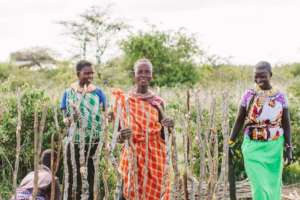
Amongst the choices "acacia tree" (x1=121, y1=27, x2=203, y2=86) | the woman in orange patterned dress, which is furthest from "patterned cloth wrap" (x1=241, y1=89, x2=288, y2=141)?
"acacia tree" (x1=121, y1=27, x2=203, y2=86)

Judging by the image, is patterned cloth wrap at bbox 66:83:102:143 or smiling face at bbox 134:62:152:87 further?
patterned cloth wrap at bbox 66:83:102:143

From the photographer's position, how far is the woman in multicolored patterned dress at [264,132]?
4.90 meters

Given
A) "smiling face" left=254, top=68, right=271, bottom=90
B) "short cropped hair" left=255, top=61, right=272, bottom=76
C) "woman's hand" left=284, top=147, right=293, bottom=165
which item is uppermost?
"short cropped hair" left=255, top=61, right=272, bottom=76

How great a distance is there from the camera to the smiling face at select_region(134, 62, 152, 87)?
4.38 metres

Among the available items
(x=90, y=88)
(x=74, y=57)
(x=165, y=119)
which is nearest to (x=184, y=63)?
(x=74, y=57)

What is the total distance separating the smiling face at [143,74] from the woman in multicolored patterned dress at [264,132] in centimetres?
97

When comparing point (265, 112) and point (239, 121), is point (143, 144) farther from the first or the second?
point (265, 112)

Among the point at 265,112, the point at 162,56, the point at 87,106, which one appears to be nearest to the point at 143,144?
the point at 87,106

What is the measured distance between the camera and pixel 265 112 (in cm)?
491

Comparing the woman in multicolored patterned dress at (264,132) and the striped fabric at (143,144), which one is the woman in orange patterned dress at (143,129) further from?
the woman in multicolored patterned dress at (264,132)

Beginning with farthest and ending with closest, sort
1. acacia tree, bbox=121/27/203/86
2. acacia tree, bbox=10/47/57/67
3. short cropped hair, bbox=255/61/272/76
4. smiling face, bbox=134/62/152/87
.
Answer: acacia tree, bbox=10/47/57/67 → acacia tree, bbox=121/27/203/86 → short cropped hair, bbox=255/61/272/76 → smiling face, bbox=134/62/152/87

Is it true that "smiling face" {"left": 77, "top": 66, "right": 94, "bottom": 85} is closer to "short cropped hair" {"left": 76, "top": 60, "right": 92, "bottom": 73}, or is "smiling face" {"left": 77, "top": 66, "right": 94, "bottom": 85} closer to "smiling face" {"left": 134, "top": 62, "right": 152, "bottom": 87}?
"short cropped hair" {"left": 76, "top": 60, "right": 92, "bottom": 73}

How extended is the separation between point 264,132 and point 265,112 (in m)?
0.18

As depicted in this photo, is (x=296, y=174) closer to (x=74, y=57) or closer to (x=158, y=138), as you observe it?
(x=158, y=138)
